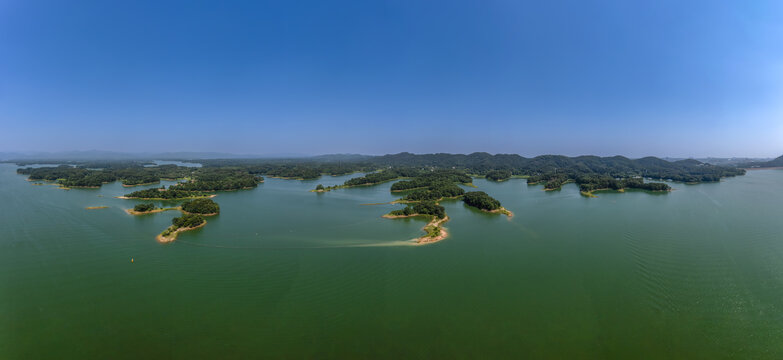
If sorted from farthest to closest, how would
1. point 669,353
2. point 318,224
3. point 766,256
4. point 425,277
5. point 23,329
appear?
point 318,224, point 766,256, point 425,277, point 23,329, point 669,353

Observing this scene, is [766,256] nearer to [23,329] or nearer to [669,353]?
[669,353]

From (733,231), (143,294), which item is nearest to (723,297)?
(733,231)

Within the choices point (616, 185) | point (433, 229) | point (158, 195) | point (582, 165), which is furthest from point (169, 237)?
point (582, 165)

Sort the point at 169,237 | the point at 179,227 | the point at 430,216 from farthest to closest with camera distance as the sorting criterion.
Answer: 1. the point at 430,216
2. the point at 179,227
3. the point at 169,237

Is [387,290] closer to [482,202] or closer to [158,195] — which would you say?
[482,202]

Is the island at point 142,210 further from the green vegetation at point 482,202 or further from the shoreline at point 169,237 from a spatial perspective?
the green vegetation at point 482,202

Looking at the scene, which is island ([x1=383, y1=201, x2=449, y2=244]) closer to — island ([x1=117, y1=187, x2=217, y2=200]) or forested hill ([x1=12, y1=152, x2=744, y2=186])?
island ([x1=117, y1=187, x2=217, y2=200])

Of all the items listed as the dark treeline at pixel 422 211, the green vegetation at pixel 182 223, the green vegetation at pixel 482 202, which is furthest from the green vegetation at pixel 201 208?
the green vegetation at pixel 482 202
